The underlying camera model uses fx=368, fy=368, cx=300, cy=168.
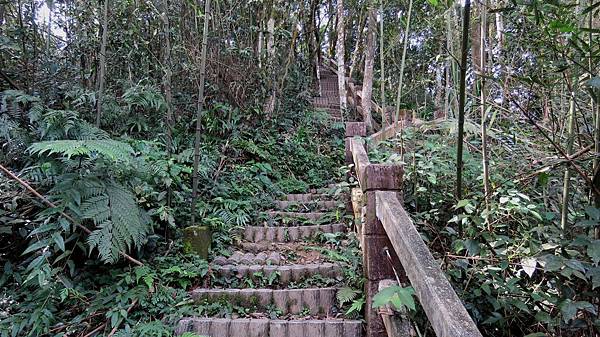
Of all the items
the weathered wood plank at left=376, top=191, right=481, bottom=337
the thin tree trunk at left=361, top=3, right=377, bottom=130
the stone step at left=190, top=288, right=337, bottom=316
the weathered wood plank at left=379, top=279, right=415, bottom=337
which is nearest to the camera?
the weathered wood plank at left=376, top=191, right=481, bottom=337

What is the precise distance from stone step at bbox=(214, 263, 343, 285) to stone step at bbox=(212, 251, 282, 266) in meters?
0.13

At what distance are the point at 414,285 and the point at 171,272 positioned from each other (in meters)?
2.09

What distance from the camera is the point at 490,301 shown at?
6.14 feet

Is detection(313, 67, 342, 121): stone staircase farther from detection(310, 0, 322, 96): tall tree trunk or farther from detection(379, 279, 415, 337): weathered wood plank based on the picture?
detection(379, 279, 415, 337): weathered wood plank

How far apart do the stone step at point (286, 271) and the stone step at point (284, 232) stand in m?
0.70

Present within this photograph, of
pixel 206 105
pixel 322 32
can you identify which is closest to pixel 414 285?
pixel 206 105

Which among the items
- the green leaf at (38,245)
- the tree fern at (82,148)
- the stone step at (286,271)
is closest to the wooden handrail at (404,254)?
the stone step at (286,271)

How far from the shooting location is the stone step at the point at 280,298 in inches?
105

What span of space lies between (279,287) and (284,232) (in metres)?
0.94

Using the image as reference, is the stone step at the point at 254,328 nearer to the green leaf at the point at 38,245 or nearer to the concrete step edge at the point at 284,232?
the green leaf at the point at 38,245

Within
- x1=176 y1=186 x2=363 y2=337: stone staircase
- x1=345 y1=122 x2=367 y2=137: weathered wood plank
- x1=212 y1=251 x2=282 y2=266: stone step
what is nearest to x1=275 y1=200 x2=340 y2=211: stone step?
x1=176 y1=186 x2=363 y2=337: stone staircase

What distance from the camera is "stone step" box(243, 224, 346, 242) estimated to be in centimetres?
375

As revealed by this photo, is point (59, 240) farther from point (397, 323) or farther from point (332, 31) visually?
point (332, 31)

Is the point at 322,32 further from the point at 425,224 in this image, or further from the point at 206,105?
the point at 425,224
